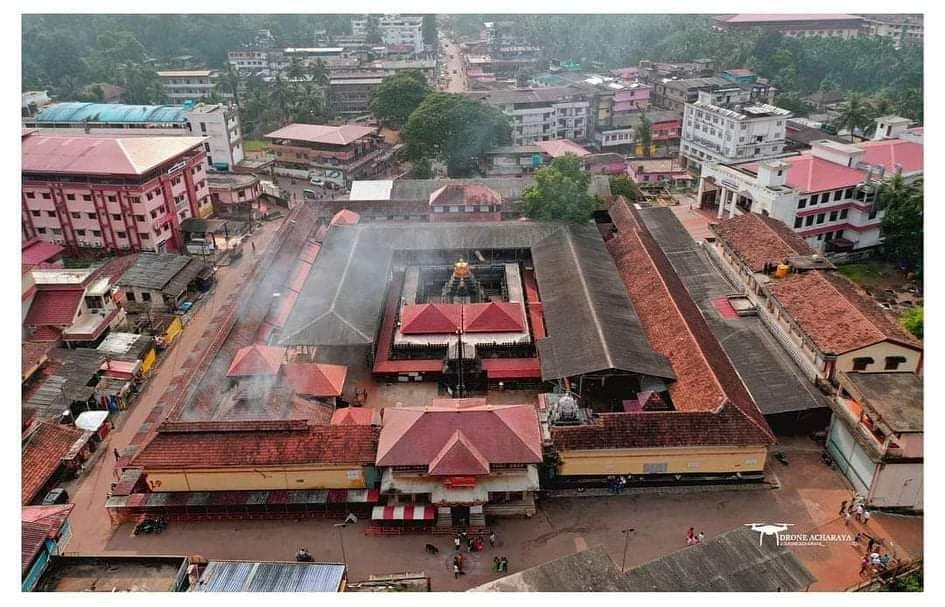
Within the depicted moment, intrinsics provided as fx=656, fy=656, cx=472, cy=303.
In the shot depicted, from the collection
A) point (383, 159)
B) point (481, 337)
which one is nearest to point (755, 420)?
point (481, 337)

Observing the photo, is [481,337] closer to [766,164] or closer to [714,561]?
[714,561]

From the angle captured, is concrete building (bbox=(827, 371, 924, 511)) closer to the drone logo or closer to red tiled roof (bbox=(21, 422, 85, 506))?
the drone logo

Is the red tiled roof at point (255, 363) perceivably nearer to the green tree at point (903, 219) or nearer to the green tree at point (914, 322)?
the green tree at point (914, 322)

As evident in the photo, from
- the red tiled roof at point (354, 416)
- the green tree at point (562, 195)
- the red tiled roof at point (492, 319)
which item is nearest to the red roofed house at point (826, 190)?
the green tree at point (562, 195)

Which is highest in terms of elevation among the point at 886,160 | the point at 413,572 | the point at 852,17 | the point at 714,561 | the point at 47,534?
the point at 852,17

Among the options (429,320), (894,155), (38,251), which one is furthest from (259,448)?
(894,155)

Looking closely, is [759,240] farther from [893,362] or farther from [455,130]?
[455,130]
